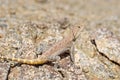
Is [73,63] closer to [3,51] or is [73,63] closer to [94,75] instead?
[94,75]

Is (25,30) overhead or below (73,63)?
overhead

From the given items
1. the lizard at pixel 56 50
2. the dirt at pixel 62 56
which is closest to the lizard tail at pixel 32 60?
the lizard at pixel 56 50

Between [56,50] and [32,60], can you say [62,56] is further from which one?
[32,60]

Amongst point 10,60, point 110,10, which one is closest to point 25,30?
point 10,60

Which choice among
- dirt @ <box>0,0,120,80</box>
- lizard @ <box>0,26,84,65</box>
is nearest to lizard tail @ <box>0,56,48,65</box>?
lizard @ <box>0,26,84,65</box>

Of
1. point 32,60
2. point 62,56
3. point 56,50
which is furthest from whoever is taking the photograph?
point 62,56

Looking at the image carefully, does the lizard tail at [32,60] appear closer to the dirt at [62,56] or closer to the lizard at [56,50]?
the lizard at [56,50]

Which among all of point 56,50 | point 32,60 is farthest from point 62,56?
point 32,60

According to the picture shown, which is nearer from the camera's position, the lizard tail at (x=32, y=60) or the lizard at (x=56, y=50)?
the lizard tail at (x=32, y=60)
